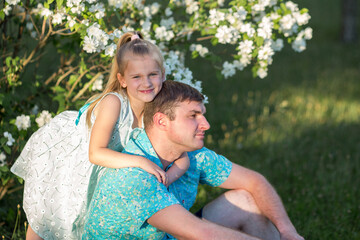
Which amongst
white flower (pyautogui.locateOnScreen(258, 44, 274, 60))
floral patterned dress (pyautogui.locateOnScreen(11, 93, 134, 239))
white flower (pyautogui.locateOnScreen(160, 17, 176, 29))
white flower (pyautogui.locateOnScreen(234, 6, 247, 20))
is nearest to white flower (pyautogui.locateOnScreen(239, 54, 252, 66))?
white flower (pyautogui.locateOnScreen(258, 44, 274, 60))

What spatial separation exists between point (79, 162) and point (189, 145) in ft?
2.55

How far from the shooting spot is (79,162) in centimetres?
336

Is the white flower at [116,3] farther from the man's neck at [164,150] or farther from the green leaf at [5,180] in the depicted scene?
the green leaf at [5,180]

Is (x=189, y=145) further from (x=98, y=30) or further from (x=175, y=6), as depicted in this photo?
(x=175, y=6)

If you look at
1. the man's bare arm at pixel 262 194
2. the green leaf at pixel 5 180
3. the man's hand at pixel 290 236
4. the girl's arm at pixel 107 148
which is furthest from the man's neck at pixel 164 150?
the green leaf at pixel 5 180

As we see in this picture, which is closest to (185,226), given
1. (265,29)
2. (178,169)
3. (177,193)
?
(178,169)

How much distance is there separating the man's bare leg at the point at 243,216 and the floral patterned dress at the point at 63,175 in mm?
865

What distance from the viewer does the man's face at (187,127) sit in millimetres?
3094

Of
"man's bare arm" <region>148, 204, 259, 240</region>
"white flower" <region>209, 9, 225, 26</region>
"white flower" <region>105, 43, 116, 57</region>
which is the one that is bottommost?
"man's bare arm" <region>148, 204, 259, 240</region>

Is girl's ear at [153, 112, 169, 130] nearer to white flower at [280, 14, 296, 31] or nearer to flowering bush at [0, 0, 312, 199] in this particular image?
flowering bush at [0, 0, 312, 199]

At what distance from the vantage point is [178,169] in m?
3.18

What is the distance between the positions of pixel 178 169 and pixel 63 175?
2.61ft

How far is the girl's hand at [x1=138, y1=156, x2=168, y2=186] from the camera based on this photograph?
290 centimetres

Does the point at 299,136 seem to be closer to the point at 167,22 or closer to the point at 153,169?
the point at 167,22
